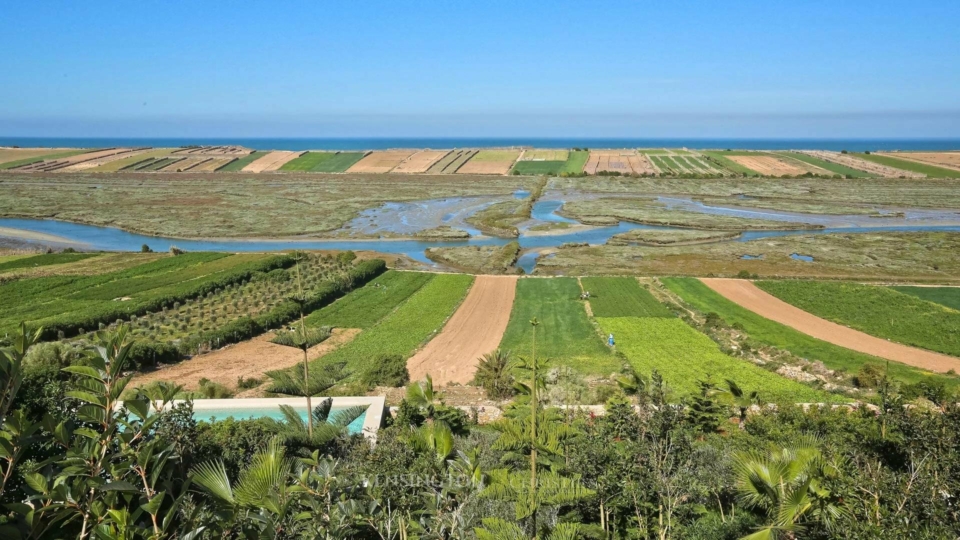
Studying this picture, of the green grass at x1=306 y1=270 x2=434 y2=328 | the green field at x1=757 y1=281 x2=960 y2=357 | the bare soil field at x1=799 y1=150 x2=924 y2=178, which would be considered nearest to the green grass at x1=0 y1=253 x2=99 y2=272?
the green grass at x1=306 y1=270 x2=434 y2=328

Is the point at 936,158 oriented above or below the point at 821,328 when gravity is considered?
above

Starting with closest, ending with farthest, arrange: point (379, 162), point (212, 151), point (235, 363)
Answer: point (235, 363) < point (379, 162) < point (212, 151)

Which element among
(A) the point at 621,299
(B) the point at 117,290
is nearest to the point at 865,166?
(A) the point at 621,299

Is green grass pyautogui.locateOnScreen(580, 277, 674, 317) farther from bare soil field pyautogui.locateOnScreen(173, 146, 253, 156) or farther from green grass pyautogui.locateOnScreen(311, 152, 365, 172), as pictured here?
bare soil field pyautogui.locateOnScreen(173, 146, 253, 156)

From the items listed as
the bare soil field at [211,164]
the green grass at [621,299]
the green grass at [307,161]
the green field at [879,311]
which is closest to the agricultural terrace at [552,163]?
the green grass at [307,161]

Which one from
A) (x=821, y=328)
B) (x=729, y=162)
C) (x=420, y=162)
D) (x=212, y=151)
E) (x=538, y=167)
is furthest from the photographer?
(x=212, y=151)

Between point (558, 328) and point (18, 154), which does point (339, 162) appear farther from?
point (558, 328)
